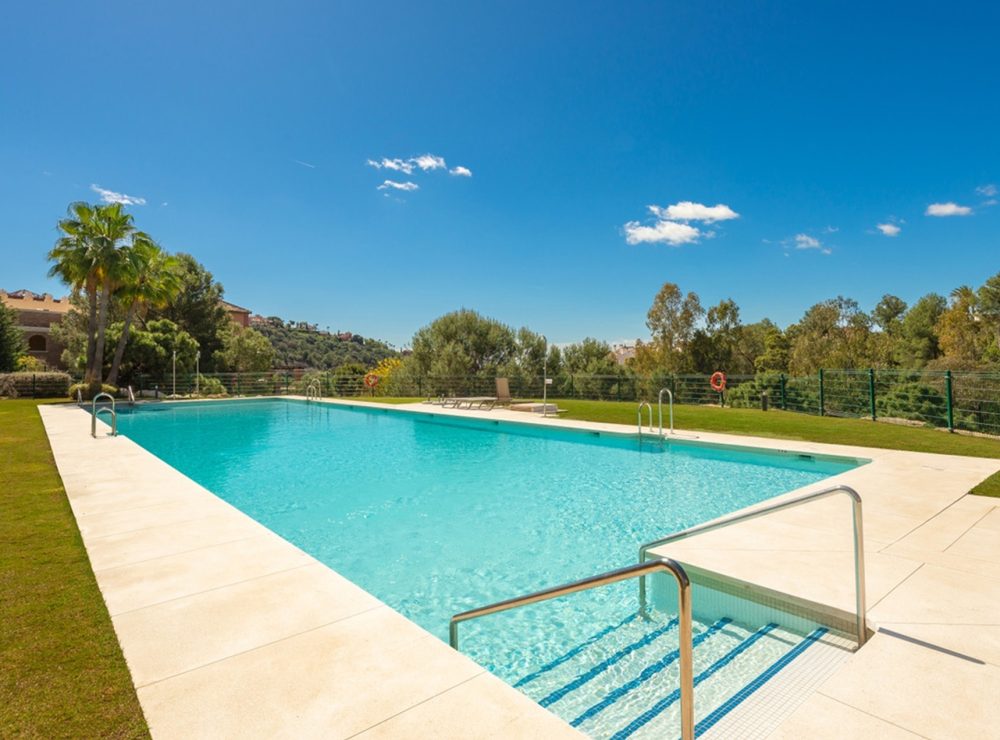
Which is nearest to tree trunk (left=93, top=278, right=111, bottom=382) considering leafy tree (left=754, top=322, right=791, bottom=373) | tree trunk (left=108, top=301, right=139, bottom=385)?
tree trunk (left=108, top=301, right=139, bottom=385)

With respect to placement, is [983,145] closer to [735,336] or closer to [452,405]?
[735,336]

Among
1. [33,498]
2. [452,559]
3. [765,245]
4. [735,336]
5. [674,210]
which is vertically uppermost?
[674,210]

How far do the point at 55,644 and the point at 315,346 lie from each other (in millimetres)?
82384

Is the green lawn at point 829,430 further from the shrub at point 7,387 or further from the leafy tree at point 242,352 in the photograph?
the leafy tree at point 242,352

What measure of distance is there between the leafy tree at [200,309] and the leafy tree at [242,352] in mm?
531

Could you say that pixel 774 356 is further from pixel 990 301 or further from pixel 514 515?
pixel 514 515

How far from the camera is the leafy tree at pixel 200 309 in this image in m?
32.5

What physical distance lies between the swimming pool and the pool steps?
1 centimetres

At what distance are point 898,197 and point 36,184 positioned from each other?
Result: 36.7 m

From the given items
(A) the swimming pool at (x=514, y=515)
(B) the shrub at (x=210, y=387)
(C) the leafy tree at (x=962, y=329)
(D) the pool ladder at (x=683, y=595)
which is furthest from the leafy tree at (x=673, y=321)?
(D) the pool ladder at (x=683, y=595)

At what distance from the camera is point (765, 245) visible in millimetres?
30781

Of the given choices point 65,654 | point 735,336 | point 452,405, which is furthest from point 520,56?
point 735,336

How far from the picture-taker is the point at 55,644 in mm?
2527

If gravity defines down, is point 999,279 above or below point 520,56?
below
